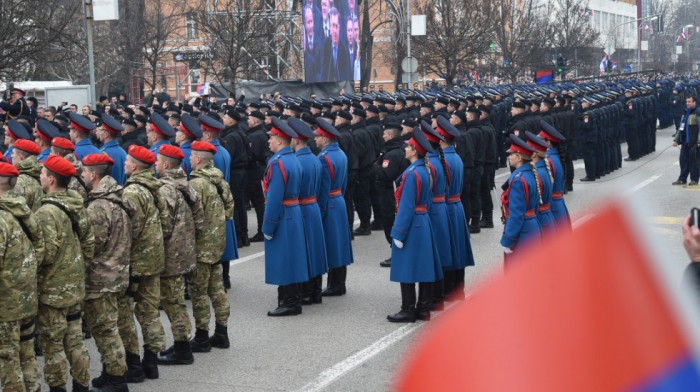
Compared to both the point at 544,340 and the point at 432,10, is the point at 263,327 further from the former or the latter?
the point at 432,10

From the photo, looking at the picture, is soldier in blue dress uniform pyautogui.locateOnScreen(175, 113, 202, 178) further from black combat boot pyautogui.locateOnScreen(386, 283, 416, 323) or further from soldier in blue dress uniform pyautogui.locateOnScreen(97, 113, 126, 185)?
black combat boot pyautogui.locateOnScreen(386, 283, 416, 323)

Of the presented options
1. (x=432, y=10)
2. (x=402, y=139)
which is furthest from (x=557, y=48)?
(x=402, y=139)

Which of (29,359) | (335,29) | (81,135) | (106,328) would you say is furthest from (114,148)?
(335,29)

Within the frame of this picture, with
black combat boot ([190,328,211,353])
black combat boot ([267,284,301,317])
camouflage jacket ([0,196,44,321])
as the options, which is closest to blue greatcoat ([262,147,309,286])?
black combat boot ([267,284,301,317])

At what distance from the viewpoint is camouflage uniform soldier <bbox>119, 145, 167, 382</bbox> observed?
Result: 7215mm

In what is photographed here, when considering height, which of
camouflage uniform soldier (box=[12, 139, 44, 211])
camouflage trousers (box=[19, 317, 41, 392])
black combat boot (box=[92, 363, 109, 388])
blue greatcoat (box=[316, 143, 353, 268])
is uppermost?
camouflage uniform soldier (box=[12, 139, 44, 211])

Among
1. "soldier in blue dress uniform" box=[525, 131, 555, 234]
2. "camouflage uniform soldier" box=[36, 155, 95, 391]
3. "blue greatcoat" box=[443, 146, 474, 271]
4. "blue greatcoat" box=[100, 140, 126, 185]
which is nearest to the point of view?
"camouflage uniform soldier" box=[36, 155, 95, 391]

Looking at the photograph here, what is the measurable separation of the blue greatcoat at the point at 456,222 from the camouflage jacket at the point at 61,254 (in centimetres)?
445

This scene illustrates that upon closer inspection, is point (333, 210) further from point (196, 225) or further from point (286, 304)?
point (196, 225)

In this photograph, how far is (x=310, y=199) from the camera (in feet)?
32.4

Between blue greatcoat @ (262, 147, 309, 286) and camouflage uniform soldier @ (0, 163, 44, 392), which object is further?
blue greatcoat @ (262, 147, 309, 286)

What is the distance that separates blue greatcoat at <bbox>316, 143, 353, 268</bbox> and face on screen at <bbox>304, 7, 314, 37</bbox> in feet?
64.9

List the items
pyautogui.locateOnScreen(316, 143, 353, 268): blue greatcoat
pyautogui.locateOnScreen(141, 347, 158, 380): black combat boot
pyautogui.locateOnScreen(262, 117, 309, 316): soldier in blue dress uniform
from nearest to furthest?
pyautogui.locateOnScreen(141, 347, 158, 380): black combat boot < pyautogui.locateOnScreen(262, 117, 309, 316): soldier in blue dress uniform < pyautogui.locateOnScreen(316, 143, 353, 268): blue greatcoat

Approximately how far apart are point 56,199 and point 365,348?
3137 millimetres
